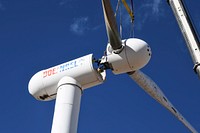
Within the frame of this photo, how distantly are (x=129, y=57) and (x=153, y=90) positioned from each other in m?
2.87

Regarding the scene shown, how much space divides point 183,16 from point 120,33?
2614 millimetres

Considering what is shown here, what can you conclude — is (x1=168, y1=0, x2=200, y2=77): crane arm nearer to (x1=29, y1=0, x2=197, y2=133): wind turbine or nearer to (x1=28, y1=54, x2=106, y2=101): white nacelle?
(x1=29, y1=0, x2=197, y2=133): wind turbine

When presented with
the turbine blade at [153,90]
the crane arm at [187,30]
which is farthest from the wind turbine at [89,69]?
the turbine blade at [153,90]

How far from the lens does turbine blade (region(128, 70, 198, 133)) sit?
1275 cm

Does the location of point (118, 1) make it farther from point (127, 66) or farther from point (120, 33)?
point (127, 66)

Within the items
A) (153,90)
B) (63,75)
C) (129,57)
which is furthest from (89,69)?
(153,90)

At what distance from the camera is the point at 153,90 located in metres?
13.3

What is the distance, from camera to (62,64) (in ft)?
36.9

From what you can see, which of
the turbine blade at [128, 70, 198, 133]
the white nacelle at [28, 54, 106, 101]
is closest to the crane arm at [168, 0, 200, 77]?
the turbine blade at [128, 70, 198, 133]

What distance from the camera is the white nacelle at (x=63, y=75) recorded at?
35.3 ft

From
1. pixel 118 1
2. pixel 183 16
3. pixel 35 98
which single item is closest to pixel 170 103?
pixel 183 16

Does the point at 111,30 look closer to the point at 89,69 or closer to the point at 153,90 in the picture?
the point at 89,69

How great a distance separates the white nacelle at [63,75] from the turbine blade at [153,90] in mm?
1971

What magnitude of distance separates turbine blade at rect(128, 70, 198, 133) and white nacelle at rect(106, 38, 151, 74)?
136cm
